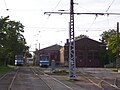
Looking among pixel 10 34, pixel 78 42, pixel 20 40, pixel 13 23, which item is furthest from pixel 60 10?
pixel 78 42

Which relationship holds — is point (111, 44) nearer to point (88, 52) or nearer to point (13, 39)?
point (13, 39)

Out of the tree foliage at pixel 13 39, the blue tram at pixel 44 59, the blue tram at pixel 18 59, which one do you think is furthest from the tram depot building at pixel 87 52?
the blue tram at pixel 44 59

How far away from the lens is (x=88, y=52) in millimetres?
130750

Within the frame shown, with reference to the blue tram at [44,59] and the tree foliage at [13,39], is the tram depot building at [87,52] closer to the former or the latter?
the tree foliage at [13,39]

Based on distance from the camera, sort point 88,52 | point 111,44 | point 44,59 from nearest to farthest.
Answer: point 44,59 → point 111,44 → point 88,52

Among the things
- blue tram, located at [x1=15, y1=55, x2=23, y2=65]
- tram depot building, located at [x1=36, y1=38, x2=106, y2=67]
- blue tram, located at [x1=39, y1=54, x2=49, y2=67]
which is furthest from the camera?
tram depot building, located at [x1=36, y1=38, x2=106, y2=67]

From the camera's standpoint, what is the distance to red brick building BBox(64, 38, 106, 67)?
12888 cm

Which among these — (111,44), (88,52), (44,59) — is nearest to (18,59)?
(44,59)

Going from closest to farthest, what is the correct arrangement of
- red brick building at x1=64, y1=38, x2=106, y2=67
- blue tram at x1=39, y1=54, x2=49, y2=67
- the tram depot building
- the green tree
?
the green tree, blue tram at x1=39, y1=54, x2=49, y2=67, the tram depot building, red brick building at x1=64, y1=38, x2=106, y2=67

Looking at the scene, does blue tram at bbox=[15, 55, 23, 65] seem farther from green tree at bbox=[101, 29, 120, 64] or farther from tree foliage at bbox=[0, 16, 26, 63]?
green tree at bbox=[101, 29, 120, 64]

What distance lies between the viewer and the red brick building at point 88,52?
423 ft

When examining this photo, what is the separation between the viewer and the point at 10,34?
107 metres

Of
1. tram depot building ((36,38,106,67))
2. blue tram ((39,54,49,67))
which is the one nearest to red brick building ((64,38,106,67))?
tram depot building ((36,38,106,67))

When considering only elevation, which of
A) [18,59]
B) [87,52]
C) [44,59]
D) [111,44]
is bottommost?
[44,59]
